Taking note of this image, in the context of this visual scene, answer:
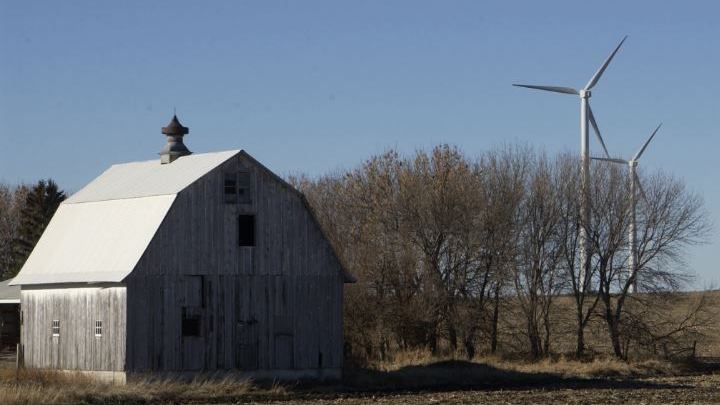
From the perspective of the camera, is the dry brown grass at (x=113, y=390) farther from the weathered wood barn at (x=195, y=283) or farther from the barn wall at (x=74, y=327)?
the weathered wood barn at (x=195, y=283)

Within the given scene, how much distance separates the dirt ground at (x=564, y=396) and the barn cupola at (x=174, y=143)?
40.3 feet

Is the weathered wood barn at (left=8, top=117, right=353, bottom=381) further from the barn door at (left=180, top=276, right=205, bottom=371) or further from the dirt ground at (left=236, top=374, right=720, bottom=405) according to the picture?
the dirt ground at (left=236, top=374, right=720, bottom=405)

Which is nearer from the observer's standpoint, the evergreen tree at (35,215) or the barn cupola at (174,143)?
the barn cupola at (174,143)

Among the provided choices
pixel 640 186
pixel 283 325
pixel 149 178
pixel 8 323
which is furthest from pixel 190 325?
pixel 640 186

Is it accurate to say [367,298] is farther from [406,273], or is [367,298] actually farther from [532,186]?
[532,186]

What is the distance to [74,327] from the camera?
44344 millimetres

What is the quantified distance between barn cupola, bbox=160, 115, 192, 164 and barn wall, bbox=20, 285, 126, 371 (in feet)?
20.7

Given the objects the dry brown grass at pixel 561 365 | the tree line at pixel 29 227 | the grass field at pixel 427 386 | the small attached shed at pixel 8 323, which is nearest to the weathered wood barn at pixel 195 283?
the grass field at pixel 427 386

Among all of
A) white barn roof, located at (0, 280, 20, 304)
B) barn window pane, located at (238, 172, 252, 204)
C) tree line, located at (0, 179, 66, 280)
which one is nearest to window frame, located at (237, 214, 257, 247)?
barn window pane, located at (238, 172, 252, 204)

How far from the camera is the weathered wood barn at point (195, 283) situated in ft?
138

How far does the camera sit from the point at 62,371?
4416 centimetres

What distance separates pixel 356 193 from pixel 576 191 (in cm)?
1169

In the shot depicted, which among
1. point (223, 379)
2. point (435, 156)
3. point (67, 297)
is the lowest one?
point (223, 379)

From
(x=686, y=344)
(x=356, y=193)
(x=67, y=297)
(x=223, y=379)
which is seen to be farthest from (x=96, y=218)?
(x=686, y=344)
